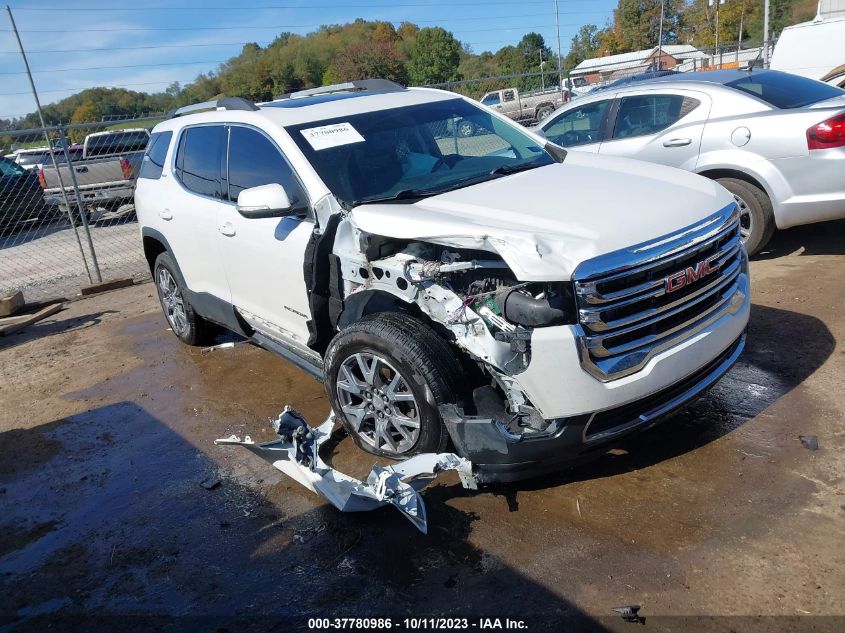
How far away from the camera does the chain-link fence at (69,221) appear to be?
10.9 metres

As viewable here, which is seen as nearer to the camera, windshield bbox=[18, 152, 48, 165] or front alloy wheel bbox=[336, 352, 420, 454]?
front alloy wheel bbox=[336, 352, 420, 454]

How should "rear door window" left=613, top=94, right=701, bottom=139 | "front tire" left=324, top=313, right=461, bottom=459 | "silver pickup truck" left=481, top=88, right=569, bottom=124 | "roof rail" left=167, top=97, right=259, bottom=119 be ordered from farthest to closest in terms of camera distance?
"silver pickup truck" left=481, top=88, right=569, bottom=124 < "rear door window" left=613, top=94, right=701, bottom=139 < "roof rail" left=167, top=97, right=259, bottom=119 < "front tire" left=324, top=313, right=461, bottom=459

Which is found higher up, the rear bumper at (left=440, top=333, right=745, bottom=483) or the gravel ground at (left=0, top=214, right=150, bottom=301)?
the rear bumper at (left=440, top=333, right=745, bottom=483)

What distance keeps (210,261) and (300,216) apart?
136cm

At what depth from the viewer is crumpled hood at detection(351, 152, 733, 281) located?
9.89 ft

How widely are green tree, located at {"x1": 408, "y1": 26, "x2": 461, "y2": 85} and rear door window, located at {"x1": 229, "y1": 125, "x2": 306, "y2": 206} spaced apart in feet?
222

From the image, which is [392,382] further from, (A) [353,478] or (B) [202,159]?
(B) [202,159]

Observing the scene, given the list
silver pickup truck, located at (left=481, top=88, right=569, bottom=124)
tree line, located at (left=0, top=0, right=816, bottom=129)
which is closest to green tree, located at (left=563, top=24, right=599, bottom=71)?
tree line, located at (left=0, top=0, right=816, bottom=129)

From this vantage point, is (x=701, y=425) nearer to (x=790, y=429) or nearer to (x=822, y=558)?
(x=790, y=429)

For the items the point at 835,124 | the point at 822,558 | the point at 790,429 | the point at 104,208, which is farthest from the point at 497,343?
the point at 104,208

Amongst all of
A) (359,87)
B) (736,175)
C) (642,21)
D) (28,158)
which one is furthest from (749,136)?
(642,21)

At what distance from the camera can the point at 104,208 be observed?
556 inches

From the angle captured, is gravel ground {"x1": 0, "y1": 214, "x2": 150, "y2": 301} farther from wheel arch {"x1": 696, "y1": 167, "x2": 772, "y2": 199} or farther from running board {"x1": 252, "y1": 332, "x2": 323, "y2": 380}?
wheel arch {"x1": 696, "y1": 167, "x2": 772, "y2": 199}

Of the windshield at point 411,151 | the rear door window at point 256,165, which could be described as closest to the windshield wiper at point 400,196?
the windshield at point 411,151
